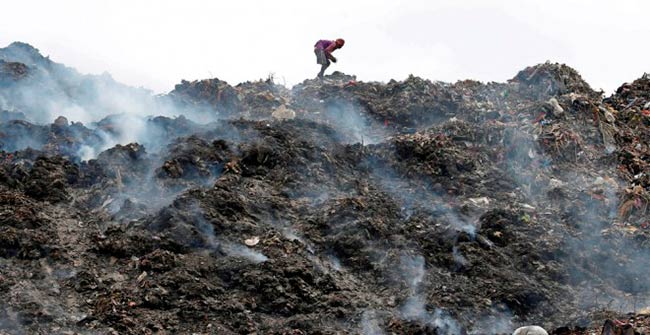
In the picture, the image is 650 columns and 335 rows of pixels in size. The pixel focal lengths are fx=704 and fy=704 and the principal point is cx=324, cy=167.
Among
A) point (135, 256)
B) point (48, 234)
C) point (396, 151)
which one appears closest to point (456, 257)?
point (396, 151)

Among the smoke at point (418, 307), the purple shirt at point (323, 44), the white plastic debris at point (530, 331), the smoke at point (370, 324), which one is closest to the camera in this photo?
the white plastic debris at point (530, 331)

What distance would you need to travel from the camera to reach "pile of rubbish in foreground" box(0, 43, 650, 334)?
701 cm

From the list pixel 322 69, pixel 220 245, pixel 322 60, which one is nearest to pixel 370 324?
pixel 220 245

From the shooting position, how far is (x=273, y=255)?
306 inches

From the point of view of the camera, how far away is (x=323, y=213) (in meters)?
9.05

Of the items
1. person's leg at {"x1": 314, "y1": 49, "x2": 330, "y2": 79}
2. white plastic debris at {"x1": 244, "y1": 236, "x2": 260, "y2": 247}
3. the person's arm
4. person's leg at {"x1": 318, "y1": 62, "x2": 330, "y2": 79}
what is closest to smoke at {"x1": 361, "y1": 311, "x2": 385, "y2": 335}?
white plastic debris at {"x1": 244, "y1": 236, "x2": 260, "y2": 247}

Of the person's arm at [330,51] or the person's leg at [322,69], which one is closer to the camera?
the person's arm at [330,51]

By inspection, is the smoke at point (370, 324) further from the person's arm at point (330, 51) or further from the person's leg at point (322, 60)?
the person's leg at point (322, 60)

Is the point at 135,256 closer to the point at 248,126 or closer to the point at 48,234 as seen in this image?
the point at 48,234

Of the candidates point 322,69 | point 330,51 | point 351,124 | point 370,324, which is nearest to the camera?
point 370,324

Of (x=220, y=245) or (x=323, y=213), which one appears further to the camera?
(x=323, y=213)

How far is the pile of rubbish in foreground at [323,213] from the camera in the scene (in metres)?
7.01

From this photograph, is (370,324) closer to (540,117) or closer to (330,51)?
(540,117)

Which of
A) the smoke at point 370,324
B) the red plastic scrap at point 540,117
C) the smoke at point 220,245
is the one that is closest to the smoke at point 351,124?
the red plastic scrap at point 540,117
